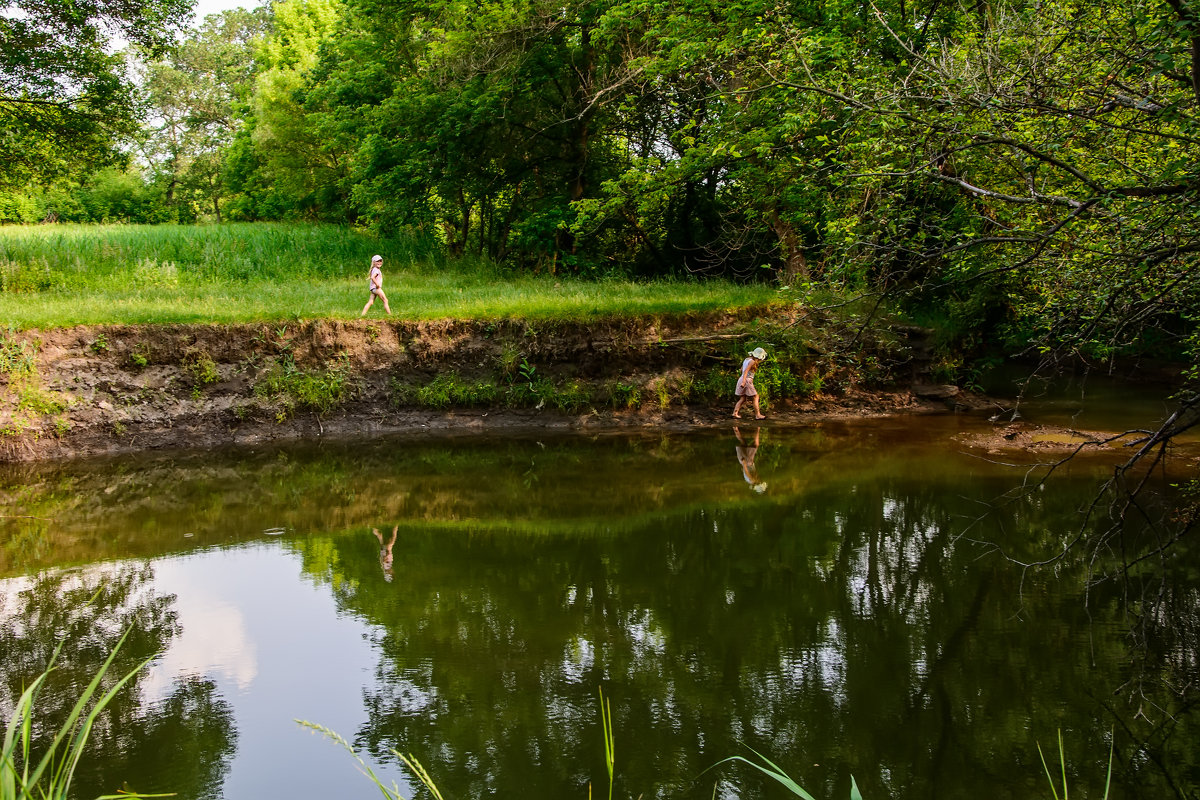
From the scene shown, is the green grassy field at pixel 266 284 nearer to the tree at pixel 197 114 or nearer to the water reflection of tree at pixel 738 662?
the water reflection of tree at pixel 738 662

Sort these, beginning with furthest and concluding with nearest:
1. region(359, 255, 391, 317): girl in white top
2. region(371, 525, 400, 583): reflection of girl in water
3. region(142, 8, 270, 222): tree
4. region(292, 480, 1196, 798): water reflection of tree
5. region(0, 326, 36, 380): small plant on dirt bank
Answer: region(142, 8, 270, 222): tree, region(359, 255, 391, 317): girl in white top, region(0, 326, 36, 380): small plant on dirt bank, region(371, 525, 400, 583): reflection of girl in water, region(292, 480, 1196, 798): water reflection of tree

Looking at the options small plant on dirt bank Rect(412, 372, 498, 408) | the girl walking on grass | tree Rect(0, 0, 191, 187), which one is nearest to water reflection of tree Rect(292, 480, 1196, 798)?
small plant on dirt bank Rect(412, 372, 498, 408)

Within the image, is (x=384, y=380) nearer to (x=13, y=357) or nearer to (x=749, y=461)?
(x=13, y=357)

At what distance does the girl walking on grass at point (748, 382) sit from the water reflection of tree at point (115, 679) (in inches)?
417

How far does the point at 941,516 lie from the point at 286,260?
16.4 meters

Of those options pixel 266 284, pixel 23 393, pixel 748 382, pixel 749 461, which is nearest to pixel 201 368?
pixel 23 393

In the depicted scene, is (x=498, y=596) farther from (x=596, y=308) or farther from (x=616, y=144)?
(x=616, y=144)

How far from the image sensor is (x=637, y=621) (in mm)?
7633

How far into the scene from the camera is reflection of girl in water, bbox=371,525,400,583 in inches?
351

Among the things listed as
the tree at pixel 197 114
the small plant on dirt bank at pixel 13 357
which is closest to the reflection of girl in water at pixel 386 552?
the small plant on dirt bank at pixel 13 357

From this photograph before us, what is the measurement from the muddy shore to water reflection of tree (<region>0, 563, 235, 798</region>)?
6.08 metres

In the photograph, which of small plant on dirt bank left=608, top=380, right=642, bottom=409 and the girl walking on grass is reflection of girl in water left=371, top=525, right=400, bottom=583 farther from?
the girl walking on grass

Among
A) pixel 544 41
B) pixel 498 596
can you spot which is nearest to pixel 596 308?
pixel 544 41

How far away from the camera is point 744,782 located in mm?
5262
